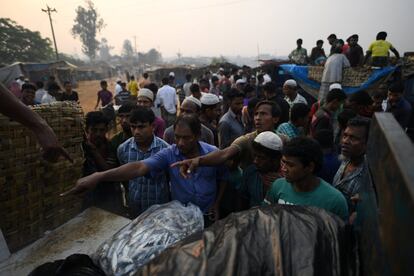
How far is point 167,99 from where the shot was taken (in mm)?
8711

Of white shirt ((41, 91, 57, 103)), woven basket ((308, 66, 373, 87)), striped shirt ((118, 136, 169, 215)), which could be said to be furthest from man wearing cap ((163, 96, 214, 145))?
white shirt ((41, 91, 57, 103))

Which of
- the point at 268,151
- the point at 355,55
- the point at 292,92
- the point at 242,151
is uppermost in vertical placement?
the point at 355,55

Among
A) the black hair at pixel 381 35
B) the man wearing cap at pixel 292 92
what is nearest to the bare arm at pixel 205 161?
the man wearing cap at pixel 292 92

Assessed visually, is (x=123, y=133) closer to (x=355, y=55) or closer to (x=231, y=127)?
(x=231, y=127)

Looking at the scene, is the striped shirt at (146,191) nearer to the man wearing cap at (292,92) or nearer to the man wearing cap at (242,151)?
the man wearing cap at (242,151)

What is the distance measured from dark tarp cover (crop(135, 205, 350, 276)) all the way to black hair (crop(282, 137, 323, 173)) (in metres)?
0.95

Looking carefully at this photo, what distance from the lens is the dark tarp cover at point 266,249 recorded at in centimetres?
92

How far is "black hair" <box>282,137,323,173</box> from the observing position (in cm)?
201

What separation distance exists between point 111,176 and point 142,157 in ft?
3.32

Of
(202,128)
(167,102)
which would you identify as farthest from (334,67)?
(202,128)

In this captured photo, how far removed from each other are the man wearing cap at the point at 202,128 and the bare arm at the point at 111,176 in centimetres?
150

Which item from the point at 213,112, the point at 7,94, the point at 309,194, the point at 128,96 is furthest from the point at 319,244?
the point at 128,96

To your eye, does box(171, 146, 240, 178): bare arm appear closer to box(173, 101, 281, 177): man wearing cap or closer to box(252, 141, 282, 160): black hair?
box(173, 101, 281, 177): man wearing cap

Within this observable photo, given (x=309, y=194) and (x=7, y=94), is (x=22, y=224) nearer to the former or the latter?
(x=7, y=94)
